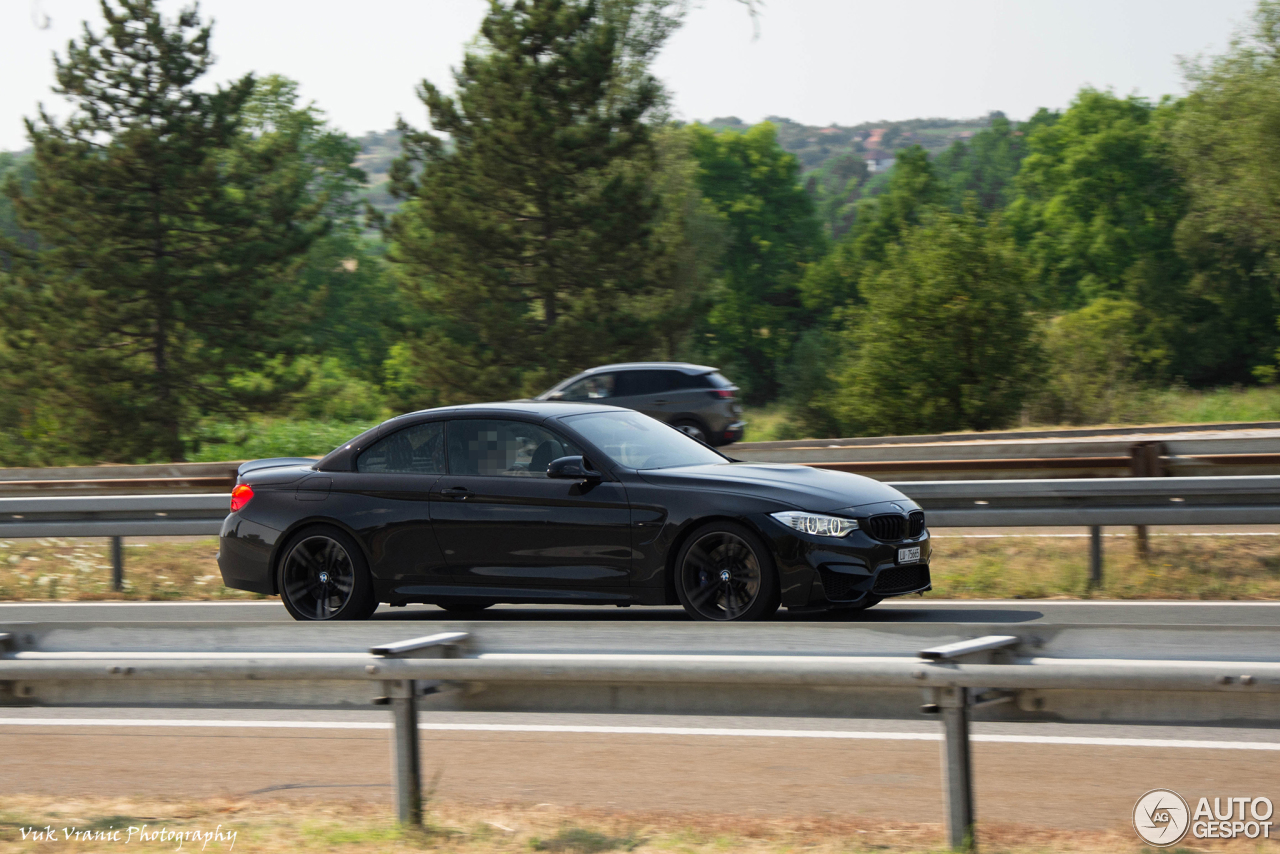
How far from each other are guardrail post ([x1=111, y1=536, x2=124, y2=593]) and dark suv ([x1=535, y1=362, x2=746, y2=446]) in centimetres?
806

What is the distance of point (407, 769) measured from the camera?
16.0 feet

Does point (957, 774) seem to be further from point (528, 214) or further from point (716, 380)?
point (528, 214)

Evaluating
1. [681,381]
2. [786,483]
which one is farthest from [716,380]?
[786,483]

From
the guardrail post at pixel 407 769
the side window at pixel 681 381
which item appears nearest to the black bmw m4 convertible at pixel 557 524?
the guardrail post at pixel 407 769

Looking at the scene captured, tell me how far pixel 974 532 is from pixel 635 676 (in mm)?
10978

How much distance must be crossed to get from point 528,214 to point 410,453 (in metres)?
31.1

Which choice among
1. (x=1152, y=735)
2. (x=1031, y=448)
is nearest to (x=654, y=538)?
(x=1152, y=735)

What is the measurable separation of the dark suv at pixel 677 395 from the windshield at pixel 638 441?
10611mm

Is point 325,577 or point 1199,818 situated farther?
point 325,577

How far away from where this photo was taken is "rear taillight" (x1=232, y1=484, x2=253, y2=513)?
9812 millimetres

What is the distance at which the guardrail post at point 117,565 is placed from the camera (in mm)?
13117

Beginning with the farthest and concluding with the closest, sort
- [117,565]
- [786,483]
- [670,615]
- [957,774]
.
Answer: [117,565]
[670,615]
[786,483]
[957,774]

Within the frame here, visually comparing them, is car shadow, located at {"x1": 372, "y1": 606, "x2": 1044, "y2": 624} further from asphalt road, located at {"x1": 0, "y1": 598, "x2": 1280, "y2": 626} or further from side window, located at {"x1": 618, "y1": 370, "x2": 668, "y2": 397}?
side window, located at {"x1": 618, "y1": 370, "x2": 668, "y2": 397}

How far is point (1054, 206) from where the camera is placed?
72.8 m
